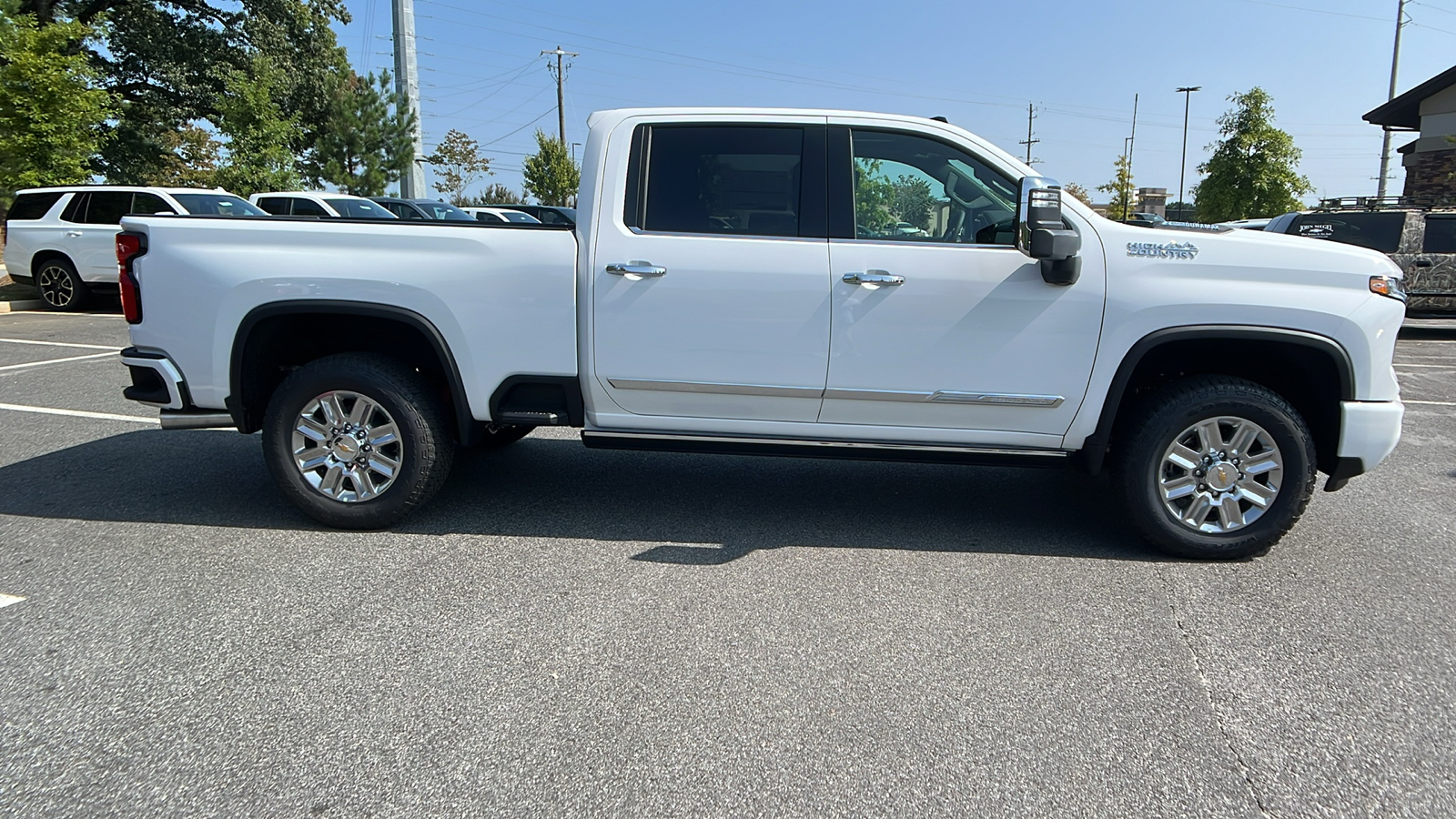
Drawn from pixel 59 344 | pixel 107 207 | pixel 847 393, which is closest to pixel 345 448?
pixel 847 393

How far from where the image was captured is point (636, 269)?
172 inches

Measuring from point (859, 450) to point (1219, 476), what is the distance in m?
1.69

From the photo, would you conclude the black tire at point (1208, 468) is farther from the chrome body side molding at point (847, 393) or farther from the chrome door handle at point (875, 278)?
the chrome door handle at point (875, 278)

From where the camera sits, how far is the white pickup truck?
169 inches

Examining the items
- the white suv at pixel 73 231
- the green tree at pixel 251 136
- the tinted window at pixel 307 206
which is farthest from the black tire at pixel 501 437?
the green tree at pixel 251 136

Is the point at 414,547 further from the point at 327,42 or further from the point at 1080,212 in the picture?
the point at 327,42

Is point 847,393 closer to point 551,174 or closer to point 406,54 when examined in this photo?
point 406,54

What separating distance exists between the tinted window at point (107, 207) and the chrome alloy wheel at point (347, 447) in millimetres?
11738

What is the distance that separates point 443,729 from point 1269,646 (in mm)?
3005

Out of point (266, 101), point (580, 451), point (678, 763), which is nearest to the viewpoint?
point (678, 763)

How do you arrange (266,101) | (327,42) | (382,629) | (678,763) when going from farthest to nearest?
(327,42) < (266,101) < (382,629) < (678,763)

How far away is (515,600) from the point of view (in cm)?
386

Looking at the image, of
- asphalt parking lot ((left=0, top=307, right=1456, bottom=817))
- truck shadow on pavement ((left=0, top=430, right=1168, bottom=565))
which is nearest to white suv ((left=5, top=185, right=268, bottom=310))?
truck shadow on pavement ((left=0, top=430, right=1168, bottom=565))

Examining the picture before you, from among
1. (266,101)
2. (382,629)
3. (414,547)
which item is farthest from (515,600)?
(266,101)
